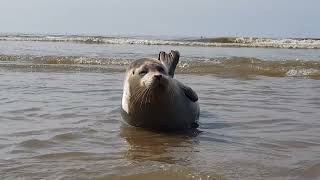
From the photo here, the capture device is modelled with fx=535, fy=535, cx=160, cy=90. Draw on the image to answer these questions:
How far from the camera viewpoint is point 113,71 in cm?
1368

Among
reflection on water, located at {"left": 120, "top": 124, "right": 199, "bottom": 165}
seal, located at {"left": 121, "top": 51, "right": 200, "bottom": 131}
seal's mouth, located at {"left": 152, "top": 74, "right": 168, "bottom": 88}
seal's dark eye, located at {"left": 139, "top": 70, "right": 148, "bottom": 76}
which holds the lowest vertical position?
reflection on water, located at {"left": 120, "top": 124, "right": 199, "bottom": 165}

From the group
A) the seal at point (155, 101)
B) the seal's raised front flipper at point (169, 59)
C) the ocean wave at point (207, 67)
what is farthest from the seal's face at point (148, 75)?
the ocean wave at point (207, 67)

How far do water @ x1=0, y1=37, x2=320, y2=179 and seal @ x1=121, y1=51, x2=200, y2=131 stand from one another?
156 millimetres

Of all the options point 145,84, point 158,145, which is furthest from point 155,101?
point 158,145

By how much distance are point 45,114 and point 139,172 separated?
3.12 meters

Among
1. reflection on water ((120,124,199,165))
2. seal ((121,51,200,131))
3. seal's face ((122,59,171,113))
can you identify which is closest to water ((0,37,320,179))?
reflection on water ((120,124,199,165))

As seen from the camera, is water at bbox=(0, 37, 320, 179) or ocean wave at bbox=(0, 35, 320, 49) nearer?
water at bbox=(0, 37, 320, 179)

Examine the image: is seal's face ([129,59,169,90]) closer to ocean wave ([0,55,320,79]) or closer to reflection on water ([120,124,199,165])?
reflection on water ([120,124,199,165])

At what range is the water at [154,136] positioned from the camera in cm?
393

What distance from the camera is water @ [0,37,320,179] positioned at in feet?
12.9

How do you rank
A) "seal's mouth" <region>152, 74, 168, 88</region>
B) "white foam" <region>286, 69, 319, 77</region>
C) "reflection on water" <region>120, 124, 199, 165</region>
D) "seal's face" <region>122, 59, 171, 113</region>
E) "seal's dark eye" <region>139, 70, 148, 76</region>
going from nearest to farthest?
"reflection on water" <region>120, 124, 199, 165</region> → "seal's mouth" <region>152, 74, 168, 88</region> → "seal's face" <region>122, 59, 171, 113</region> → "seal's dark eye" <region>139, 70, 148, 76</region> → "white foam" <region>286, 69, 319, 77</region>

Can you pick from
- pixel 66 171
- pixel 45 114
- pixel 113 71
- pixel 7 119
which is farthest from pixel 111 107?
pixel 113 71

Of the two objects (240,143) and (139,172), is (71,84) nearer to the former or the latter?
(240,143)

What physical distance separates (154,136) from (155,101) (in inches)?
14.4
